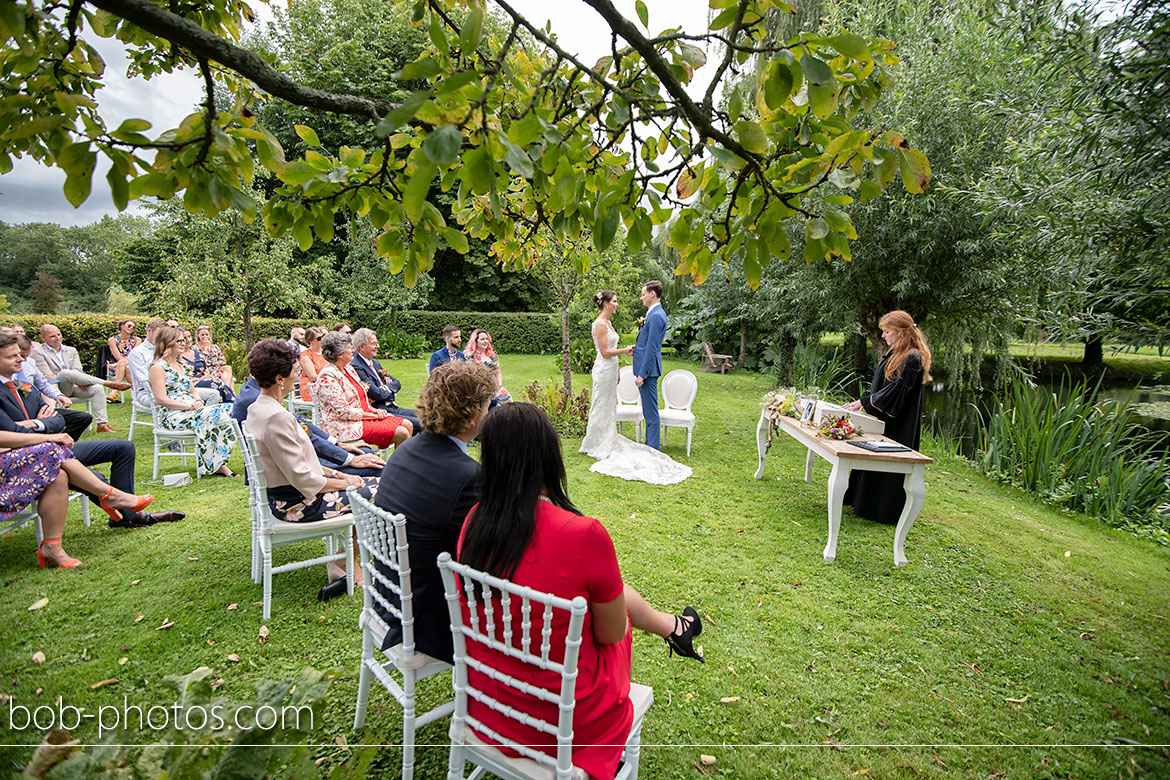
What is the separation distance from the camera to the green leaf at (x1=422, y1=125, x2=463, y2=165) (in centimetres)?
103

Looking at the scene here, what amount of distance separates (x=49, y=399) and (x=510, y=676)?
6716 mm

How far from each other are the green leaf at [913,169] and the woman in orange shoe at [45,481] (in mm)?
5633

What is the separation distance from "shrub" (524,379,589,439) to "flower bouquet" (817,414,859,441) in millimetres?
4270

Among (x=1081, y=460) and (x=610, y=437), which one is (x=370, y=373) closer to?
(x=610, y=437)

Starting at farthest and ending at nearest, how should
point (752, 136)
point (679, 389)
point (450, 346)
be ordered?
point (679, 389)
point (450, 346)
point (752, 136)

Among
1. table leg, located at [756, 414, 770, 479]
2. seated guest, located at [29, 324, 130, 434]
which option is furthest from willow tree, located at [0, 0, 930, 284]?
seated guest, located at [29, 324, 130, 434]

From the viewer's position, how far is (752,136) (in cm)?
147

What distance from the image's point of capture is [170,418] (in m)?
6.06

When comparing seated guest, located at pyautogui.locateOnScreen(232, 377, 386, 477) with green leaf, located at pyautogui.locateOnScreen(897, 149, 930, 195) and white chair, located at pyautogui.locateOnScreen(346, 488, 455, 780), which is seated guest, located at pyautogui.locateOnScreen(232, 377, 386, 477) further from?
green leaf, located at pyautogui.locateOnScreen(897, 149, 930, 195)

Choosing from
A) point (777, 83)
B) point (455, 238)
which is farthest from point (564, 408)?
point (777, 83)

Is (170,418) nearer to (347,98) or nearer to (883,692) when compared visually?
→ (347,98)

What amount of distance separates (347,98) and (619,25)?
90cm

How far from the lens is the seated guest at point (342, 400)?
5.04m

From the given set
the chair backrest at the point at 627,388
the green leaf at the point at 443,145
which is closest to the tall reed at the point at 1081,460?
the chair backrest at the point at 627,388
